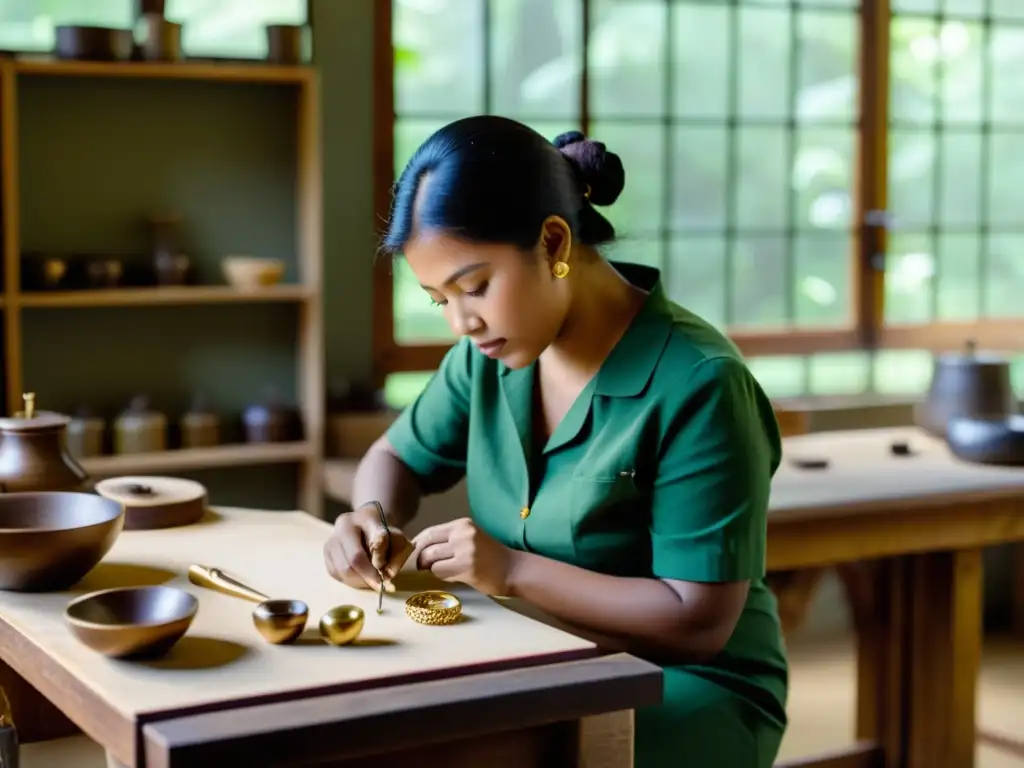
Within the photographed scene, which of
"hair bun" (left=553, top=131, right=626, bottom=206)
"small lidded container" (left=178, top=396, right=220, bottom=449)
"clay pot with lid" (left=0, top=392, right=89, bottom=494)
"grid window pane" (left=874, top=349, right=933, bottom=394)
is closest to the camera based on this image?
"hair bun" (left=553, top=131, right=626, bottom=206)

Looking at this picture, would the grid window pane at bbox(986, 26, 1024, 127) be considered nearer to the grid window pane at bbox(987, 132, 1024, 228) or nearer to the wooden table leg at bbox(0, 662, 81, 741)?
the grid window pane at bbox(987, 132, 1024, 228)

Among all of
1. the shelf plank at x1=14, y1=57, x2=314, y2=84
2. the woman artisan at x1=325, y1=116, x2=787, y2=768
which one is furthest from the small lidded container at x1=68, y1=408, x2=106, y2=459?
the woman artisan at x1=325, y1=116, x2=787, y2=768

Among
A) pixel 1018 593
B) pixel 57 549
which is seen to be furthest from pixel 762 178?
pixel 57 549

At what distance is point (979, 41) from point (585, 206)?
3725 mm

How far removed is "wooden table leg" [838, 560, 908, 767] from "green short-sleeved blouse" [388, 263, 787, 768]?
1380 millimetres

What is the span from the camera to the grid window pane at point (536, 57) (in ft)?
15.2

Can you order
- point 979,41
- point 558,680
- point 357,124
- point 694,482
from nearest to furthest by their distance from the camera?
point 558,680 < point 694,482 < point 357,124 < point 979,41

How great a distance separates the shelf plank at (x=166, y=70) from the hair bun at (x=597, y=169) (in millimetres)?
2019

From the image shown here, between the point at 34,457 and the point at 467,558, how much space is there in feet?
2.65

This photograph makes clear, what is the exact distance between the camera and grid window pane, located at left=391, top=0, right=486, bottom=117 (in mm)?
4504

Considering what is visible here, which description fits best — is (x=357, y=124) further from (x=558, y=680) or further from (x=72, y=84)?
(x=558, y=680)

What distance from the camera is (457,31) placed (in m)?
4.57

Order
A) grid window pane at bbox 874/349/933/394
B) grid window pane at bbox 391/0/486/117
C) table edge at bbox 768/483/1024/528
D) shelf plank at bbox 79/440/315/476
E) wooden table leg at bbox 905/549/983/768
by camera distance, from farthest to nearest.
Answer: grid window pane at bbox 874/349/933/394 → grid window pane at bbox 391/0/486/117 → shelf plank at bbox 79/440/315/476 → wooden table leg at bbox 905/549/983/768 → table edge at bbox 768/483/1024/528

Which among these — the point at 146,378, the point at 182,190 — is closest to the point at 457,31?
the point at 182,190
